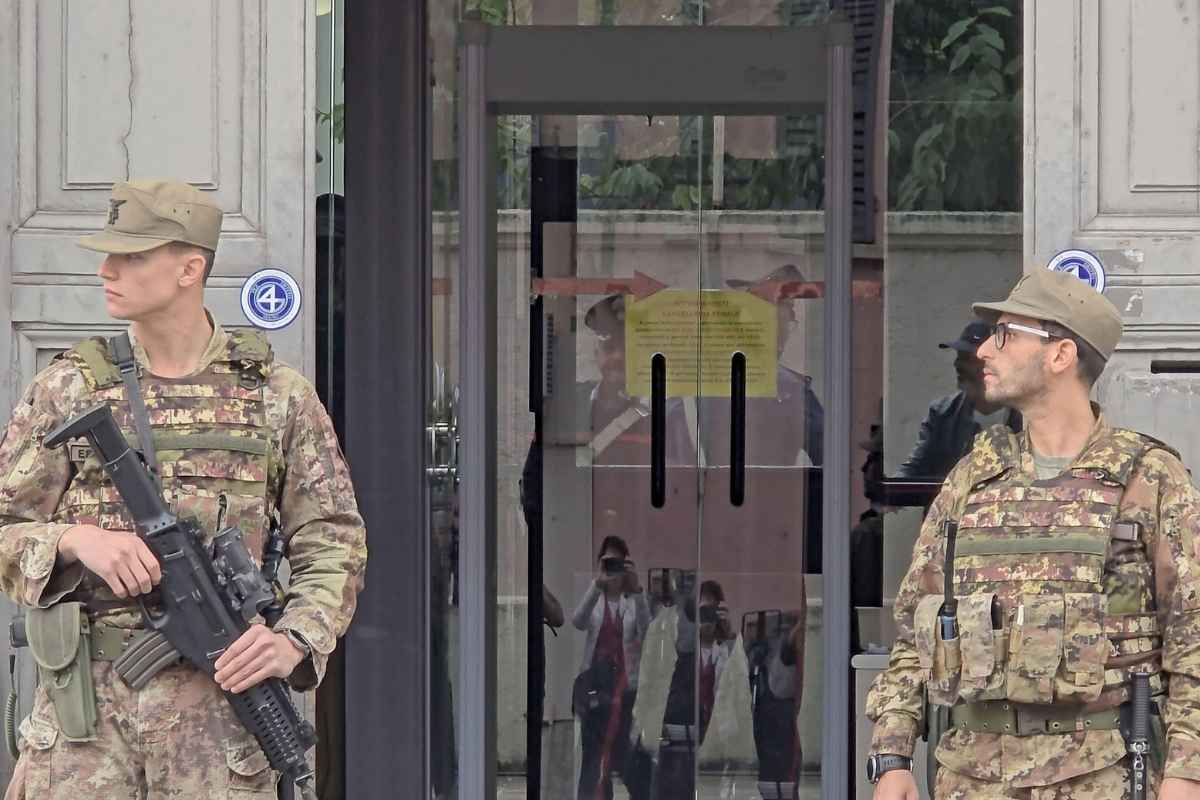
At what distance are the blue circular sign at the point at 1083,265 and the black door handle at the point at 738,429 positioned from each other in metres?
1.10

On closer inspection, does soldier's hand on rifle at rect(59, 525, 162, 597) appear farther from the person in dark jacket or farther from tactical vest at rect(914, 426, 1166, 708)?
the person in dark jacket

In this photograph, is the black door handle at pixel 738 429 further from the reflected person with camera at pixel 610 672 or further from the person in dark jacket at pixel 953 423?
the person in dark jacket at pixel 953 423

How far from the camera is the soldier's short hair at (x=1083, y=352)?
12.6 ft

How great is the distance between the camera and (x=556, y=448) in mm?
5719

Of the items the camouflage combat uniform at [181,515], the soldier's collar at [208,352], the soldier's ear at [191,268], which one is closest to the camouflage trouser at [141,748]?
the camouflage combat uniform at [181,515]

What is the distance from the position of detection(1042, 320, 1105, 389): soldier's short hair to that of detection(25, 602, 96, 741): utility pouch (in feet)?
6.38

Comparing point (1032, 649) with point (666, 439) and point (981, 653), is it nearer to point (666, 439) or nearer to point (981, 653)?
point (981, 653)

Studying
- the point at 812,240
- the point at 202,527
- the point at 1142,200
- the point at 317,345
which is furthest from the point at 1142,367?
the point at 202,527

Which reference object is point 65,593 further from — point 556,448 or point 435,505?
point 556,448

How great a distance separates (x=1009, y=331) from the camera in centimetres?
387

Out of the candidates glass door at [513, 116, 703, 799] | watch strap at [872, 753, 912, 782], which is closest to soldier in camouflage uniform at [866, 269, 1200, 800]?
watch strap at [872, 753, 912, 782]

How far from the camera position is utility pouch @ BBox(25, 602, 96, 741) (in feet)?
11.8

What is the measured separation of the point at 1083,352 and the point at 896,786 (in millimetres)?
925

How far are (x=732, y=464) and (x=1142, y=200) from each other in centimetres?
143
